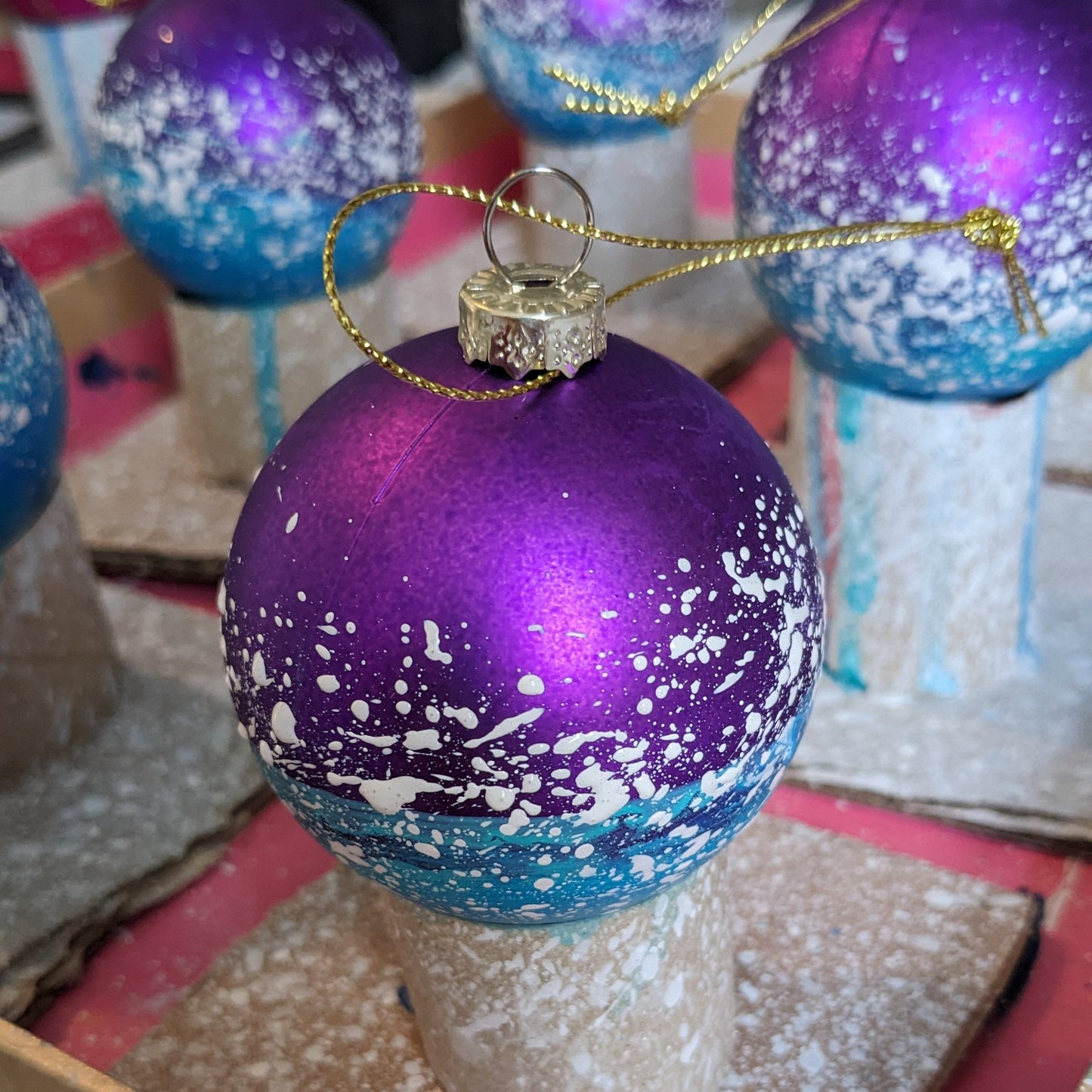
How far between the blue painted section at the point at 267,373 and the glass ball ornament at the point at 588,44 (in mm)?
381

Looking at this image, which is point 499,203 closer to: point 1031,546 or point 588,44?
point 1031,546

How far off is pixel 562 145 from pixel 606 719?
1.18 m

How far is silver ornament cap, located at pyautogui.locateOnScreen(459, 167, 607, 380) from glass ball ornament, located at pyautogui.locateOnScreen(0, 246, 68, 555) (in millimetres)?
345

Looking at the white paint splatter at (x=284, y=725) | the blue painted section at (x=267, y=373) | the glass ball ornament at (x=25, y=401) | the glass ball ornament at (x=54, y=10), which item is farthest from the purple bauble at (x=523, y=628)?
the glass ball ornament at (x=54, y=10)

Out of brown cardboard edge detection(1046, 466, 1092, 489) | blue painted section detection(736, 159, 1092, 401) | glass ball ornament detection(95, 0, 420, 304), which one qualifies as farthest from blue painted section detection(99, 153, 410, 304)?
brown cardboard edge detection(1046, 466, 1092, 489)

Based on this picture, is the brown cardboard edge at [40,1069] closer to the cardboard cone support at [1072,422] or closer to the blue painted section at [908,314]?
the blue painted section at [908,314]

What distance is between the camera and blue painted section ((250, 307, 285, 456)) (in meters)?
1.29

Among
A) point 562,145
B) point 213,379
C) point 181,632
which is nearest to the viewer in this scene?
point 181,632

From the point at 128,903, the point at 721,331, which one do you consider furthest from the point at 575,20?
the point at 128,903

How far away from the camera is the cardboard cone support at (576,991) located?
67 centimetres

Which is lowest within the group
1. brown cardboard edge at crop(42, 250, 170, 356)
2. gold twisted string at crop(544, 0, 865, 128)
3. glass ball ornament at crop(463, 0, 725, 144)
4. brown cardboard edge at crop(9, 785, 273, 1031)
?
brown cardboard edge at crop(9, 785, 273, 1031)

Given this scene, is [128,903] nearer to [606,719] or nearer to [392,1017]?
[392,1017]

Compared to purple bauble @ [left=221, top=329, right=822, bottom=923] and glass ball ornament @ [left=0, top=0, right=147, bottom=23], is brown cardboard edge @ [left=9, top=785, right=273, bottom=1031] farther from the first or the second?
glass ball ornament @ [left=0, top=0, right=147, bottom=23]

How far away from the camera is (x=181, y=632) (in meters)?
1.20
